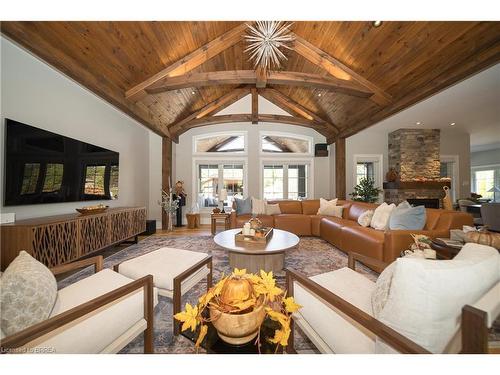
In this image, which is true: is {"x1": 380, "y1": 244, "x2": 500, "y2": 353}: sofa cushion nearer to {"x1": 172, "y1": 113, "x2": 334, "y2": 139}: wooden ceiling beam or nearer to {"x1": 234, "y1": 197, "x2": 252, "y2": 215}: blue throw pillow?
{"x1": 234, "y1": 197, "x2": 252, "y2": 215}: blue throw pillow

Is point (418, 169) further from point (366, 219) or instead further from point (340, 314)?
point (340, 314)

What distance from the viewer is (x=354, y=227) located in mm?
3100

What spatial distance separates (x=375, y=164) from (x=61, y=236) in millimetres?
7350

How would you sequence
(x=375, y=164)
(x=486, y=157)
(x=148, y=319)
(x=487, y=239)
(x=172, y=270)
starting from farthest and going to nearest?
(x=486, y=157)
(x=375, y=164)
(x=172, y=270)
(x=487, y=239)
(x=148, y=319)

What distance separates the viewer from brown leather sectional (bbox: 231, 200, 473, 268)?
234 centimetres

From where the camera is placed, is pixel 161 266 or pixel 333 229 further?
pixel 333 229

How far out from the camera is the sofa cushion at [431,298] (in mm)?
735

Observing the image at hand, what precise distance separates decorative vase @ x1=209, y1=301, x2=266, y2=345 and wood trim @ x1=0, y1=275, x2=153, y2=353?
56 centimetres

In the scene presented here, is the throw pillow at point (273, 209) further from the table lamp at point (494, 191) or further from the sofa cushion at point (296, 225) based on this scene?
the table lamp at point (494, 191)

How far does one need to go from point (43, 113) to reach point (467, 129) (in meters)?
9.07

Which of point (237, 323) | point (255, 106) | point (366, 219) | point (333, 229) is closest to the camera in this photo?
point (237, 323)

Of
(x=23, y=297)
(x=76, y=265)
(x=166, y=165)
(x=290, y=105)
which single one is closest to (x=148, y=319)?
(x=23, y=297)

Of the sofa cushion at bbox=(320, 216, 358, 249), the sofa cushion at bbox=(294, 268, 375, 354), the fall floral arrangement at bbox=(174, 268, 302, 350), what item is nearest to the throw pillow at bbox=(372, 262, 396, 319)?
the sofa cushion at bbox=(294, 268, 375, 354)

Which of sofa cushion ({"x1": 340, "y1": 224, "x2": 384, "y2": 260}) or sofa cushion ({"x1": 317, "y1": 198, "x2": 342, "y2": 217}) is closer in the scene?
sofa cushion ({"x1": 340, "y1": 224, "x2": 384, "y2": 260})
